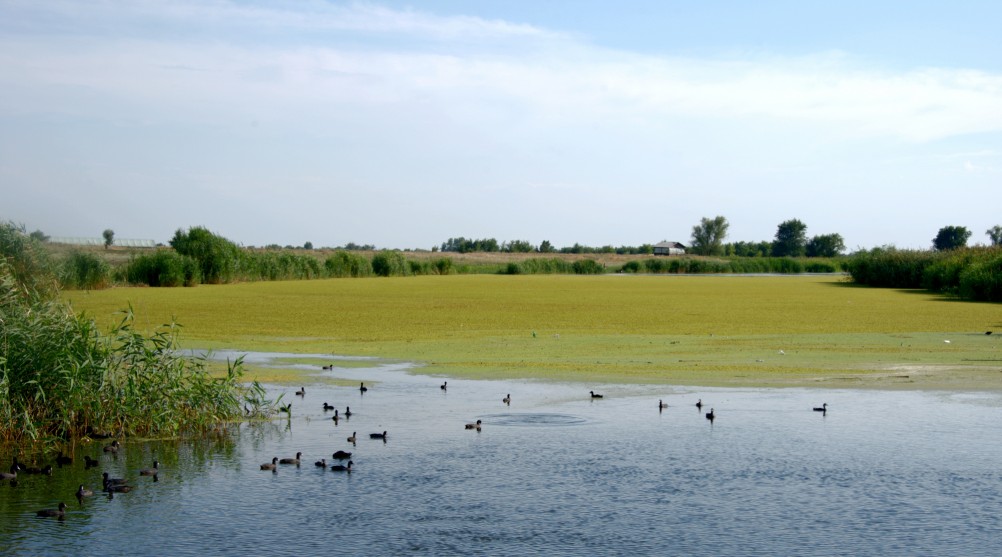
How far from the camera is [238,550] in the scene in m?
6.77

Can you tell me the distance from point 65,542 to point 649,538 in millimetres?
4119

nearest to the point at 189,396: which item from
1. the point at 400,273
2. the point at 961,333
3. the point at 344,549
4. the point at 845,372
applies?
the point at 344,549

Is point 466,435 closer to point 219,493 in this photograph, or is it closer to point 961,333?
point 219,493

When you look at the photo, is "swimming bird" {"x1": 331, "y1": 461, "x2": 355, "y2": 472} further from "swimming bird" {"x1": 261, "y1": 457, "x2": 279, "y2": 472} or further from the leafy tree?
the leafy tree

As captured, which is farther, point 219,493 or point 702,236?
point 702,236

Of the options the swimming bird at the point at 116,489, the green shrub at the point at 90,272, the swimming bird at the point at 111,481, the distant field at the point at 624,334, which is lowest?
the swimming bird at the point at 116,489

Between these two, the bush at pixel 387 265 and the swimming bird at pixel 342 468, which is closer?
the swimming bird at pixel 342 468

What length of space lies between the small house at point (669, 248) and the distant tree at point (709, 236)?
2.18m

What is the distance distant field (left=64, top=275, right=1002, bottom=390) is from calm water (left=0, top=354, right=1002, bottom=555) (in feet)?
10.9

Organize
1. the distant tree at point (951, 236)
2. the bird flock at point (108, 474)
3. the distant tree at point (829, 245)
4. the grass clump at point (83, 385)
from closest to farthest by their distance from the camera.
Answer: the bird flock at point (108, 474)
the grass clump at point (83, 385)
the distant tree at point (951, 236)
the distant tree at point (829, 245)

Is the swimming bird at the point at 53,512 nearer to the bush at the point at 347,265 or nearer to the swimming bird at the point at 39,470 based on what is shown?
the swimming bird at the point at 39,470

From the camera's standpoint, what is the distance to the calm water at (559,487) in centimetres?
702

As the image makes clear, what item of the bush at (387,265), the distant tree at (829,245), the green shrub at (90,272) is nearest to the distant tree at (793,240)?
the distant tree at (829,245)

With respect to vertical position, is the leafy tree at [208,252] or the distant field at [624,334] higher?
the leafy tree at [208,252]
